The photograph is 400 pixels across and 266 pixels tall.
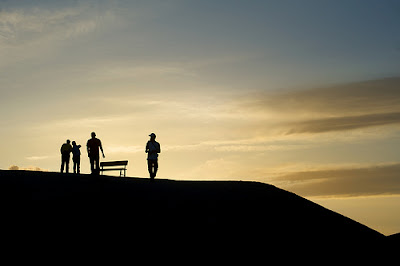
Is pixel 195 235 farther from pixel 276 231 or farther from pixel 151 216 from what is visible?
pixel 276 231

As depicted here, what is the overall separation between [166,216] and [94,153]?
8477 mm

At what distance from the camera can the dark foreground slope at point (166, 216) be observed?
17.8 meters

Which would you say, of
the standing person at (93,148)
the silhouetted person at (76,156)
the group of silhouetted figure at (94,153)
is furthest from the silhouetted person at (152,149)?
the silhouetted person at (76,156)

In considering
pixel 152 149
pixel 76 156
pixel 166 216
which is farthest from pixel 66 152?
pixel 166 216

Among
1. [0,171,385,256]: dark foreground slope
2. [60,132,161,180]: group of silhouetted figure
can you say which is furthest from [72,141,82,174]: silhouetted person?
[0,171,385,256]: dark foreground slope

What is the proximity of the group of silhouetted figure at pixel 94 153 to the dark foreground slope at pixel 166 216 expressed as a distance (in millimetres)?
737

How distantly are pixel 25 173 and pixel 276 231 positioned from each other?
12210mm

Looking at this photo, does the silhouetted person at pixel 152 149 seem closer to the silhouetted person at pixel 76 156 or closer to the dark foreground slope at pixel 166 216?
the dark foreground slope at pixel 166 216

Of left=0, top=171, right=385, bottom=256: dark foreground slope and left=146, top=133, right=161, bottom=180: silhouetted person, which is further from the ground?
left=146, top=133, right=161, bottom=180: silhouetted person

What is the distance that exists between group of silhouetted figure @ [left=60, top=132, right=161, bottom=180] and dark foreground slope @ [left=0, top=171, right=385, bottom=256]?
2.42ft

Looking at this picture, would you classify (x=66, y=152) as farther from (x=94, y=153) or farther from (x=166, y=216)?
(x=166, y=216)

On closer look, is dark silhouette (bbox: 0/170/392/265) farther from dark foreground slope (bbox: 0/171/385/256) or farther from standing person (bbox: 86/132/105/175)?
standing person (bbox: 86/132/105/175)

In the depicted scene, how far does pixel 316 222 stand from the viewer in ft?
78.8

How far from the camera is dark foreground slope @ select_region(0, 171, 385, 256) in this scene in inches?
699
